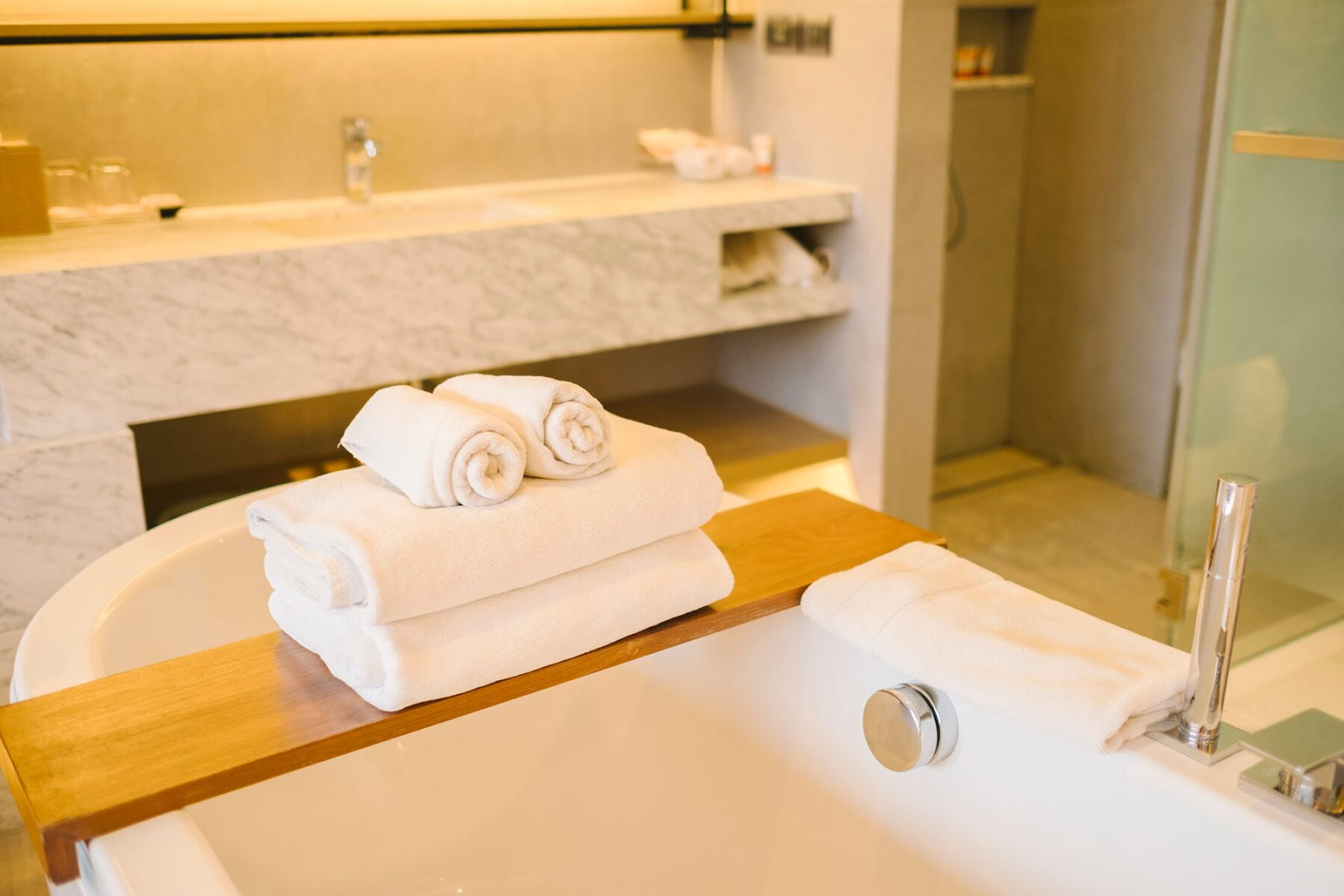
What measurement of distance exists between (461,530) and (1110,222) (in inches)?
112

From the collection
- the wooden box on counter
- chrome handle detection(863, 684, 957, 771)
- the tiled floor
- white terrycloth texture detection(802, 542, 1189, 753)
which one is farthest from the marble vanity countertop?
chrome handle detection(863, 684, 957, 771)

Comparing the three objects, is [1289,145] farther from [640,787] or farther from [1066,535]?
[640,787]

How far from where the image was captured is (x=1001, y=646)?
1.14 meters

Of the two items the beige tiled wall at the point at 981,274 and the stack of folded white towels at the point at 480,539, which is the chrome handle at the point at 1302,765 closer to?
the stack of folded white towels at the point at 480,539

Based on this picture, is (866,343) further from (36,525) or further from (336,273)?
(36,525)

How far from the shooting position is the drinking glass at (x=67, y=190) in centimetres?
234

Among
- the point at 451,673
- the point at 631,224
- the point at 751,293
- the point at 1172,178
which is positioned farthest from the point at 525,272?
the point at 1172,178

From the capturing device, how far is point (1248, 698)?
2.05 meters

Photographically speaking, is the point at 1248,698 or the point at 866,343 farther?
the point at 866,343

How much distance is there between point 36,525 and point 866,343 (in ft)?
5.89

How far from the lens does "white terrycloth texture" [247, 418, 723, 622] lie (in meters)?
1.02

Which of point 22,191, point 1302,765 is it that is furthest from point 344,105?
point 1302,765

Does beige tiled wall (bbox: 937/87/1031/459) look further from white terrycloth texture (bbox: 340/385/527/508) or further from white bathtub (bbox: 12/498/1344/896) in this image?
white terrycloth texture (bbox: 340/385/527/508)

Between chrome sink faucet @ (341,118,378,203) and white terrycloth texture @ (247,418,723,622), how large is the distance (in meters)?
1.58
